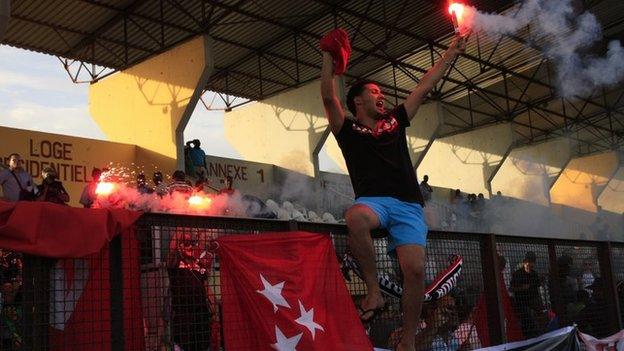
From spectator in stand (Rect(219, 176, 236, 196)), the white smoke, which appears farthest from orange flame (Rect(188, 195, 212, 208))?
the white smoke

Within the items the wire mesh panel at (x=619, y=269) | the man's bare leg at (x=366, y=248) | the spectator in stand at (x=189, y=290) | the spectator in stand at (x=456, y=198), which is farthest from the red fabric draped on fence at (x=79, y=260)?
the spectator in stand at (x=456, y=198)

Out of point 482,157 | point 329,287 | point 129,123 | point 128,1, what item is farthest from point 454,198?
point 329,287

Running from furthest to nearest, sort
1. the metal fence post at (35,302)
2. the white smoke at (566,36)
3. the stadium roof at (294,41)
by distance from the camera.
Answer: the stadium roof at (294,41), the white smoke at (566,36), the metal fence post at (35,302)

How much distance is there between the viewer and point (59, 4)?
14.0 meters

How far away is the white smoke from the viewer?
12842 mm

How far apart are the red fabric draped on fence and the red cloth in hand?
1.32 metres

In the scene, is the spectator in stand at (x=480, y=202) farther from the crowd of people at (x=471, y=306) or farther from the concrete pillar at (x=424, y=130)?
the crowd of people at (x=471, y=306)

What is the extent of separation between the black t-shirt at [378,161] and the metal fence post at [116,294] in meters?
1.37

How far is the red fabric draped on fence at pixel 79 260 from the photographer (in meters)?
2.88

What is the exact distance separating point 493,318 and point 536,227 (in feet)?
69.6

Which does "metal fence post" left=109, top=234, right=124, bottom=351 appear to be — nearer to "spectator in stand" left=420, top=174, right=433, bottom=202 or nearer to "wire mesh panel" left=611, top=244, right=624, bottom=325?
"wire mesh panel" left=611, top=244, right=624, bottom=325

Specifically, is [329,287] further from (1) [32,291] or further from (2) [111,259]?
(1) [32,291]

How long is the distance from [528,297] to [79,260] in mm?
3998

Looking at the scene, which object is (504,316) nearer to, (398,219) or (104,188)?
(398,219)
